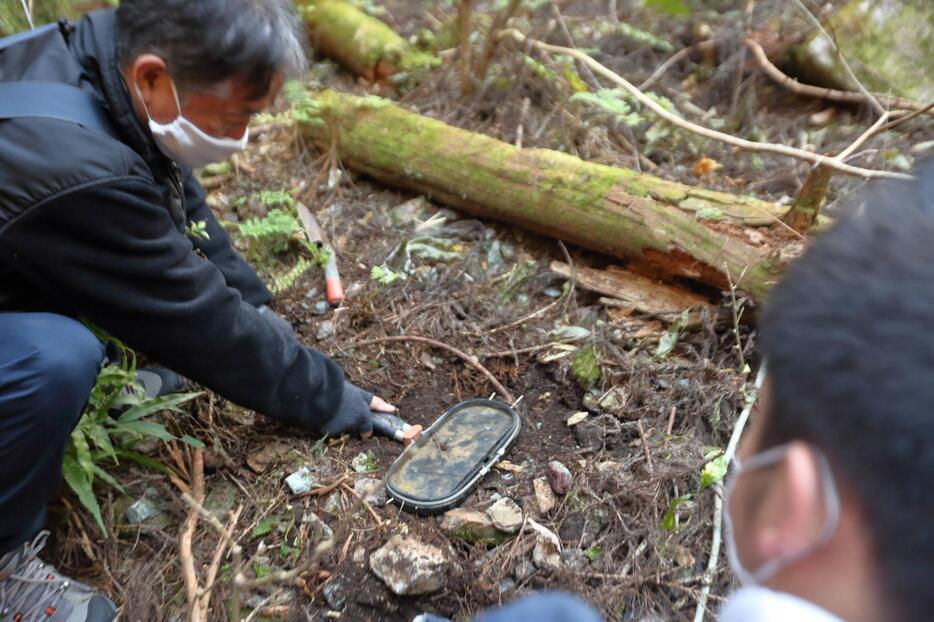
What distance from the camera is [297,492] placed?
2234mm

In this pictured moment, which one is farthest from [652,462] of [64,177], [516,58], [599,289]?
[516,58]

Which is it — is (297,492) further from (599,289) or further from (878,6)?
(878,6)

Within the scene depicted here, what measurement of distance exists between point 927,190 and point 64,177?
1.73 m

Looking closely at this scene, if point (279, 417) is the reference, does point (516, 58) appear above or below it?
above

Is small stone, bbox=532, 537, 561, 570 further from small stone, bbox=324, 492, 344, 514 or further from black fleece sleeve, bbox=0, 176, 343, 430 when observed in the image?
black fleece sleeve, bbox=0, 176, 343, 430

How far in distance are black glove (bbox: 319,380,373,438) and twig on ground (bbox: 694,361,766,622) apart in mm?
1154

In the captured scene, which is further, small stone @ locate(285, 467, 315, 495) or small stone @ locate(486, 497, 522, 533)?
small stone @ locate(285, 467, 315, 495)

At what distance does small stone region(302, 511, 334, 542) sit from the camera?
2119mm

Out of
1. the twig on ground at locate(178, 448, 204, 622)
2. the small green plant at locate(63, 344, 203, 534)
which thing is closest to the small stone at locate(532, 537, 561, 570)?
the twig on ground at locate(178, 448, 204, 622)

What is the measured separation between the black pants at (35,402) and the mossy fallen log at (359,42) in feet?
9.39

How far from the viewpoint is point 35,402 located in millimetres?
1726

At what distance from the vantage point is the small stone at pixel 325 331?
2822 millimetres

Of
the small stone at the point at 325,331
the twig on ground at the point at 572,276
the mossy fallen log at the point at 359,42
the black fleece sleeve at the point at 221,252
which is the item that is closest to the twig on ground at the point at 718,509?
the twig on ground at the point at 572,276

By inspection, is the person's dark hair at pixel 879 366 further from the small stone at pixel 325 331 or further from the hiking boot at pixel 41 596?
the small stone at pixel 325 331
